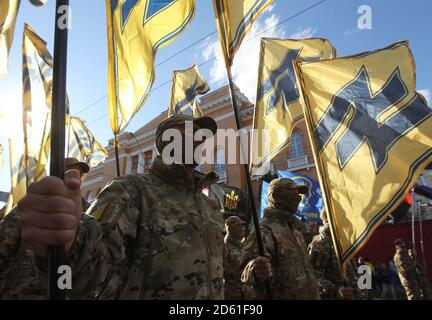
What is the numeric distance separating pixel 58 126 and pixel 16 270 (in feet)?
6.15

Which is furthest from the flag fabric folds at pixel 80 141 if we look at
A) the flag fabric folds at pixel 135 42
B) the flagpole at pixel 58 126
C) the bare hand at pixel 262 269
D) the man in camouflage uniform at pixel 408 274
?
the man in camouflage uniform at pixel 408 274

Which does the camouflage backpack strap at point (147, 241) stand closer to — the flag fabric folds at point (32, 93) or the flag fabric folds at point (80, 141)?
the flag fabric folds at point (32, 93)

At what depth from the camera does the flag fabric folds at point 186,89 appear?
709 centimetres

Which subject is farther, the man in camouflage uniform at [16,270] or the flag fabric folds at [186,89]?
the flag fabric folds at [186,89]

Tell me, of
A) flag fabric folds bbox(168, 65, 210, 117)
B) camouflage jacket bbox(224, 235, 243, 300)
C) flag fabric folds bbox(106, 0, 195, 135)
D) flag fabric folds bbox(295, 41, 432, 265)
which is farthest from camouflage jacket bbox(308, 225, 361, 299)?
flag fabric folds bbox(168, 65, 210, 117)

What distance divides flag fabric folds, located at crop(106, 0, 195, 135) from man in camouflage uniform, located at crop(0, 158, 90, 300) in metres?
1.42

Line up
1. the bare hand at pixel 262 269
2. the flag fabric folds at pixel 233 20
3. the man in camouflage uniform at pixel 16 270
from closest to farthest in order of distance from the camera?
the man in camouflage uniform at pixel 16 270 → the bare hand at pixel 262 269 → the flag fabric folds at pixel 233 20

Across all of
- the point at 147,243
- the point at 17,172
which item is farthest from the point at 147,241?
the point at 17,172

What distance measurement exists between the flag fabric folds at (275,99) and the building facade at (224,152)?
8.08 meters

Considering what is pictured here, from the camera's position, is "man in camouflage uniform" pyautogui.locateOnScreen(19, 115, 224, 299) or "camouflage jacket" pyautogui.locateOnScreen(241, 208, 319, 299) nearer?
"man in camouflage uniform" pyautogui.locateOnScreen(19, 115, 224, 299)

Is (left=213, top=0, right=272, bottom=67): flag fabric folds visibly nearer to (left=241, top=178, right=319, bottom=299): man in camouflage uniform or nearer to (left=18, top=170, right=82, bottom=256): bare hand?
(left=241, top=178, right=319, bottom=299): man in camouflage uniform

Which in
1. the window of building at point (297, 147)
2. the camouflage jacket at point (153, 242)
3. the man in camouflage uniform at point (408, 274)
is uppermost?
the window of building at point (297, 147)

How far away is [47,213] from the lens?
901mm

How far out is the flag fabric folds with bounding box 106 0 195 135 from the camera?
337cm
